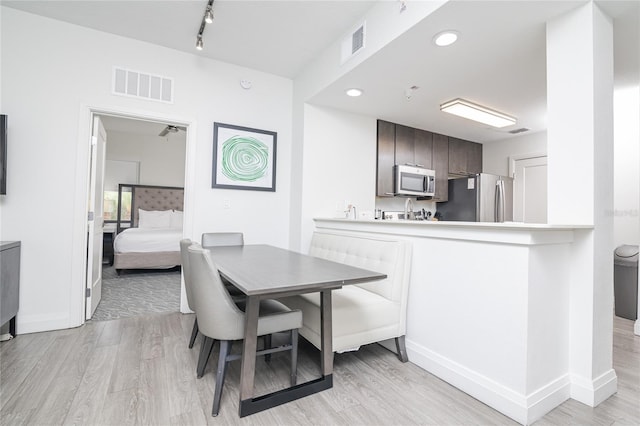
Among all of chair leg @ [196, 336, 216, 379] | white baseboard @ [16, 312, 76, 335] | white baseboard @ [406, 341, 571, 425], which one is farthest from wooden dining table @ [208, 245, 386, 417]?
white baseboard @ [16, 312, 76, 335]

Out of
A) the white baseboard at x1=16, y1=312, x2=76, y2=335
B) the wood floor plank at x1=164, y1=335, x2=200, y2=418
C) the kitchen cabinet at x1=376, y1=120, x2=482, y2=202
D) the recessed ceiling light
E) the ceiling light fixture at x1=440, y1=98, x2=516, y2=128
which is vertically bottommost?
the wood floor plank at x1=164, y1=335, x2=200, y2=418

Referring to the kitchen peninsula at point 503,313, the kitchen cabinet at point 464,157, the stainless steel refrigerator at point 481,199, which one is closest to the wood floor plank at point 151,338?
the kitchen peninsula at point 503,313

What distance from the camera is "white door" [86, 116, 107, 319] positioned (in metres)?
2.87

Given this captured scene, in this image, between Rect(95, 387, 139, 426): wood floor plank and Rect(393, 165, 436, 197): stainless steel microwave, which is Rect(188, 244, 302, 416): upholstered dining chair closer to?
Rect(95, 387, 139, 426): wood floor plank

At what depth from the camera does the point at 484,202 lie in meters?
4.37

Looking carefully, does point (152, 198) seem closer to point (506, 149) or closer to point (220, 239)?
point (220, 239)

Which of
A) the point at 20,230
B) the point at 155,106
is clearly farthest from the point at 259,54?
the point at 20,230

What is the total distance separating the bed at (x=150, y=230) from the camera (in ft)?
15.6

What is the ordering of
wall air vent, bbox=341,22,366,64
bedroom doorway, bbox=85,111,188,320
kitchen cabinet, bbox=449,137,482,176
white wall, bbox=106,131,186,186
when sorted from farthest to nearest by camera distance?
white wall, bbox=106,131,186,186 < kitchen cabinet, bbox=449,137,482,176 < bedroom doorway, bbox=85,111,188,320 < wall air vent, bbox=341,22,366,64

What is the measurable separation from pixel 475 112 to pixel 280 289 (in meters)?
A: 3.21

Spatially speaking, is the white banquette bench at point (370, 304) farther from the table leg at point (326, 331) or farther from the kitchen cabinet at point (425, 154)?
the kitchen cabinet at point (425, 154)

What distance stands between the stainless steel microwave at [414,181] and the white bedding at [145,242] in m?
3.68

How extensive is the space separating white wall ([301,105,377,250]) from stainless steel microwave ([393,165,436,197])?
0.37m

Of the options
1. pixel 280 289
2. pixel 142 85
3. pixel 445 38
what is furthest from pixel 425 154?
pixel 280 289
